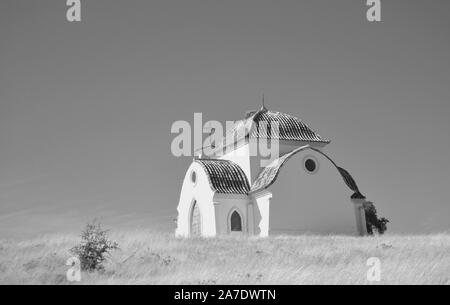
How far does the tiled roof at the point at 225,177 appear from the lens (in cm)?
3597

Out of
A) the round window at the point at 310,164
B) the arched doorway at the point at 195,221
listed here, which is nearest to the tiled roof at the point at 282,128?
the round window at the point at 310,164

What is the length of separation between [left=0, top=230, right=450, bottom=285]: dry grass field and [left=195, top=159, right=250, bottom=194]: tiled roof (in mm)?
8320

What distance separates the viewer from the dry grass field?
18.0 meters

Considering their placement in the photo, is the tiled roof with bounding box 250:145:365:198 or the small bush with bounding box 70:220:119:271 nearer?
the small bush with bounding box 70:220:119:271

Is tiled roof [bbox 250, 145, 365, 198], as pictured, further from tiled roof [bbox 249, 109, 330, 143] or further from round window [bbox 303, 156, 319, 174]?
tiled roof [bbox 249, 109, 330, 143]

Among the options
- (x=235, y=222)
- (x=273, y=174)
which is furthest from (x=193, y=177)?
(x=273, y=174)

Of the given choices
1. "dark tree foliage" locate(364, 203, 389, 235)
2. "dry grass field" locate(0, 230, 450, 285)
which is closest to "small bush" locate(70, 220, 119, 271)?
"dry grass field" locate(0, 230, 450, 285)

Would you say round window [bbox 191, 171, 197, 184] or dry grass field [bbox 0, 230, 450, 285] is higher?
round window [bbox 191, 171, 197, 184]

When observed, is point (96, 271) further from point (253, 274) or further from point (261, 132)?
point (261, 132)

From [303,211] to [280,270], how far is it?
16.7 m

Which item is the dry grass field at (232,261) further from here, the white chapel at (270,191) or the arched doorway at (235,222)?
the arched doorway at (235,222)

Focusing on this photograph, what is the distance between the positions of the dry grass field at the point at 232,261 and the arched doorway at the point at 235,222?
7.69 m
